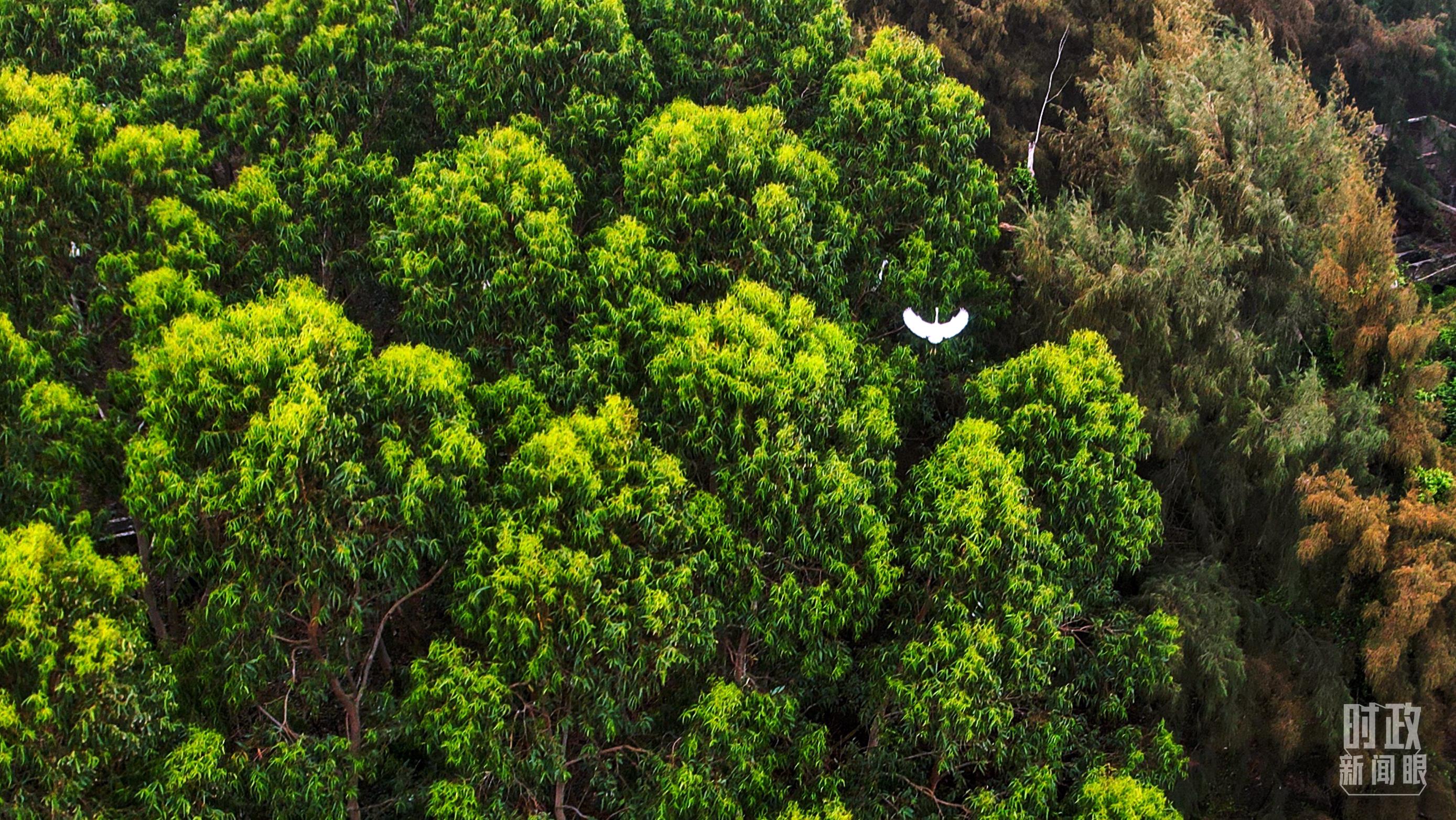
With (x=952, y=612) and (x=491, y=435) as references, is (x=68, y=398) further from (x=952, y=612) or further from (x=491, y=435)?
(x=952, y=612)

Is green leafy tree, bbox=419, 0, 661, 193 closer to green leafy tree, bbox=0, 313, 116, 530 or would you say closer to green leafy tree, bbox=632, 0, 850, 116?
green leafy tree, bbox=632, 0, 850, 116

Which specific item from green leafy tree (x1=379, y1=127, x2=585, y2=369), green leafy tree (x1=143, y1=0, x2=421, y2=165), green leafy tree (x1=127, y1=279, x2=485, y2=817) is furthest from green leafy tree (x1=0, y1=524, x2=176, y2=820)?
green leafy tree (x1=143, y1=0, x2=421, y2=165)

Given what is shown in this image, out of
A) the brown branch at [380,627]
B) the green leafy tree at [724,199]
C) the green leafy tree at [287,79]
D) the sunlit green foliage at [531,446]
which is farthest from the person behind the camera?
the green leafy tree at [287,79]

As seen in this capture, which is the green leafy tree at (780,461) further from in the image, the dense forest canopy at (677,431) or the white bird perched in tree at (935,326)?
the white bird perched in tree at (935,326)

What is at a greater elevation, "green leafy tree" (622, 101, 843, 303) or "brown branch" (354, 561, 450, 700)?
"green leafy tree" (622, 101, 843, 303)

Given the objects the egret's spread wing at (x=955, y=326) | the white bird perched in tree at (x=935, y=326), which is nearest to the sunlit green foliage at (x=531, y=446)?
the white bird perched in tree at (x=935, y=326)
